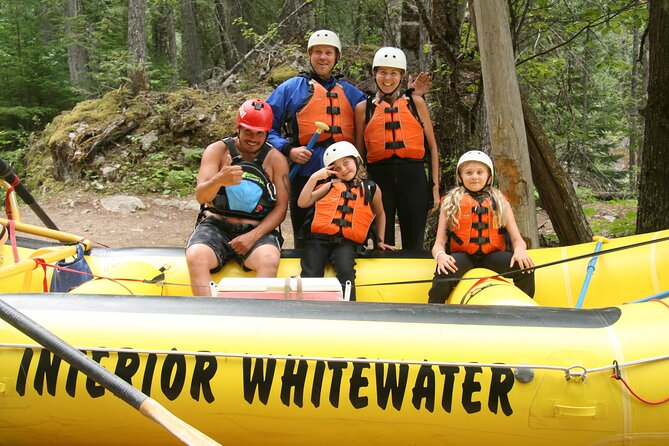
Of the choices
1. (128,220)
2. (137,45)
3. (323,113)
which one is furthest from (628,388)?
(137,45)

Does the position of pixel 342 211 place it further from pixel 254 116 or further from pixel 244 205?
pixel 254 116

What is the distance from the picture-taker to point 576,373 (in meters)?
2.41

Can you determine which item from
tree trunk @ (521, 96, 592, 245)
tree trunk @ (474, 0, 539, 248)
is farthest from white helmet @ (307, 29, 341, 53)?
tree trunk @ (521, 96, 592, 245)

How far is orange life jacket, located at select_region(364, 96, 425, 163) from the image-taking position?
4188mm

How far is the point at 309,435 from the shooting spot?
255cm

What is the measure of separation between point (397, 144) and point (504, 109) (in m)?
0.80

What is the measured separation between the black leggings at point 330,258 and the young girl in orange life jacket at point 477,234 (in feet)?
1.74

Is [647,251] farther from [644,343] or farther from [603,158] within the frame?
[603,158]

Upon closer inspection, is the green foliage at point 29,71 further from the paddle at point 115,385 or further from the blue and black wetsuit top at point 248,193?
the paddle at point 115,385

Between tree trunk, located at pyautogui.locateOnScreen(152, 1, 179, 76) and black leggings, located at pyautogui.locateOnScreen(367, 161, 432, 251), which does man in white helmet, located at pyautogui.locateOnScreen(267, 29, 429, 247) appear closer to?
black leggings, located at pyautogui.locateOnScreen(367, 161, 432, 251)

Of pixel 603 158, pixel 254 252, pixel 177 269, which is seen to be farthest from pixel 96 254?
pixel 603 158

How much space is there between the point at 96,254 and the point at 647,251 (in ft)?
12.1

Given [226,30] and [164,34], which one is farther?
[164,34]

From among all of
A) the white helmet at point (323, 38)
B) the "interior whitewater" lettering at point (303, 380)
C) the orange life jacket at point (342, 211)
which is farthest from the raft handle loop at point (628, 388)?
the white helmet at point (323, 38)
